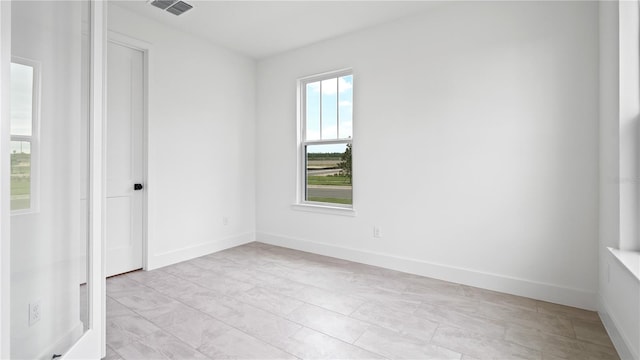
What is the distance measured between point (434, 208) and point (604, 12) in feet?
6.56

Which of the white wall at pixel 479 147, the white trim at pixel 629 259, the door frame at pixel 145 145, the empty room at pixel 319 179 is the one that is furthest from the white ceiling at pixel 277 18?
the white trim at pixel 629 259

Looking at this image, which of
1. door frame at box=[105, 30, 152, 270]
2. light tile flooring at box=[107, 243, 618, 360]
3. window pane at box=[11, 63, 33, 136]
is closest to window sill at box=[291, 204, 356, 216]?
light tile flooring at box=[107, 243, 618, 360]

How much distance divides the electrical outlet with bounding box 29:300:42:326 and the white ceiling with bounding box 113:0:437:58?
2.75 m

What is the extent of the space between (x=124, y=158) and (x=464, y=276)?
372 cm

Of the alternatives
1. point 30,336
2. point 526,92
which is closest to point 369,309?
point 30,336

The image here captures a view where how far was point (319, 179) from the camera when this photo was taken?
4023 millimetres

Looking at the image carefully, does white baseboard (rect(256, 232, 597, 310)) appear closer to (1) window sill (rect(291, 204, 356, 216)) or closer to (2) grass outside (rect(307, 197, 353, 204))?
(1) window sill (rect(291, 204, 356, 216))

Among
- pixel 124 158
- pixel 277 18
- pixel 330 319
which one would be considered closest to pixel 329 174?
pixel 277 18

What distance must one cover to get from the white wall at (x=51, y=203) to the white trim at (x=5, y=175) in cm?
12

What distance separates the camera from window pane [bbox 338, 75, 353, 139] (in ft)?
12.0

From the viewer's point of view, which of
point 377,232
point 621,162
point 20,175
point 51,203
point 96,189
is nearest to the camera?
point 20,175

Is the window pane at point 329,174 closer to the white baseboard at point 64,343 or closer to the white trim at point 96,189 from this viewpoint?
the white trim at point 96,189

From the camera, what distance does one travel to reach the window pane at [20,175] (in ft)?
3.94

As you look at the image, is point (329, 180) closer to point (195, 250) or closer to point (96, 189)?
Result: point (195, 250)
